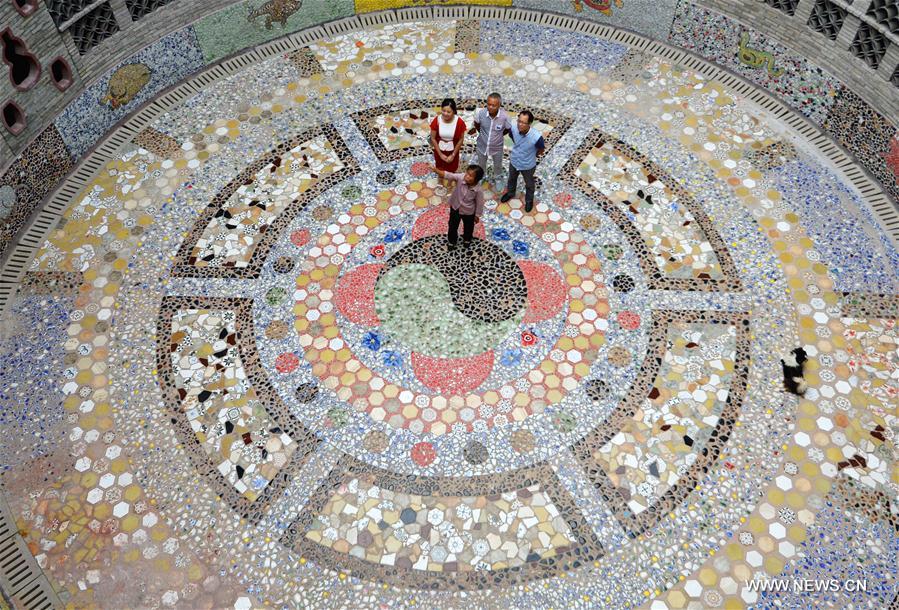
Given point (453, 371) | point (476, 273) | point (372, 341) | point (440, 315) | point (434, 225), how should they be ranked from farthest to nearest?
point (434, 225)
point (476, 273)
point (440, 315)
point (372, 341)
point (453, 371)

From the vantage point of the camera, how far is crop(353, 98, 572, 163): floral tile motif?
21.6ft

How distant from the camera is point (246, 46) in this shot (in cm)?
737

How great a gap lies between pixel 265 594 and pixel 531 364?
2330 mm

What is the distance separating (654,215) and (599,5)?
2.65 metres

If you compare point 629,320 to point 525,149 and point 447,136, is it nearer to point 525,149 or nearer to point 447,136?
point 525,149

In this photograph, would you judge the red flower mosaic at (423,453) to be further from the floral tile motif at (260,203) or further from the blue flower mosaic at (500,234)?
the floral tile motif at (260,203)

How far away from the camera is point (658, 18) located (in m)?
7.19

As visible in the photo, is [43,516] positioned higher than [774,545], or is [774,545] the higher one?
[774,545]

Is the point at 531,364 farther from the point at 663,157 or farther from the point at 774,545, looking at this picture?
the point at 663,157

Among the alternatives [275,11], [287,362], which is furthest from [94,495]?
[275,11]

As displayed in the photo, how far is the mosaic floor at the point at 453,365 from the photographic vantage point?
14.6 ft

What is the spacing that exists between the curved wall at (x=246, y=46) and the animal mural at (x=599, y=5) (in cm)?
1

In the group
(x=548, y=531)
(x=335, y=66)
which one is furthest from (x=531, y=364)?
(x=335, y=66)

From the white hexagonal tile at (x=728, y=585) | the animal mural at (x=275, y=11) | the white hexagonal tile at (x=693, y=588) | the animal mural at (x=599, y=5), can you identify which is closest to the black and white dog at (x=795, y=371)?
the white hexagonal tile at (x=728, y=585)
